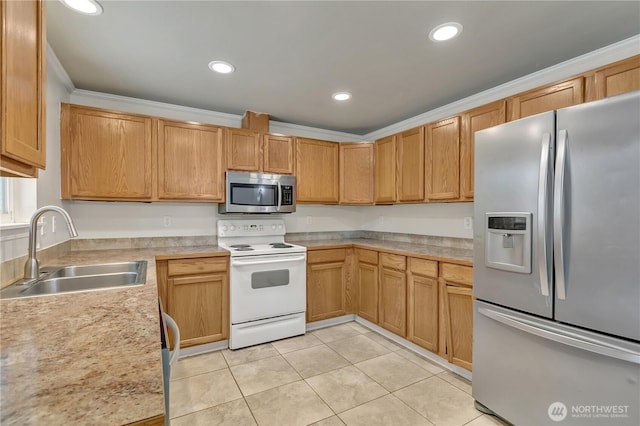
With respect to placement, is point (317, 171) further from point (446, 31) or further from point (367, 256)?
point (446, 31)

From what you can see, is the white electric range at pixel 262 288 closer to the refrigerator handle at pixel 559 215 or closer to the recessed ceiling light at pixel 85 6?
the recessed ceiling light at pixel 85 6

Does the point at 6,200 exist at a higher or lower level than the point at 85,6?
lower

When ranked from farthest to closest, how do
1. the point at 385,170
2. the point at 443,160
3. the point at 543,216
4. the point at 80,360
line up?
the point at 385,170 < the point at 443,160 < the point at 543,216 < the point at 80,360

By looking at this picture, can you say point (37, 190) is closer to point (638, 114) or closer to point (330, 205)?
point (330, 205)

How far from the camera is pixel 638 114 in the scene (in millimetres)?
1263

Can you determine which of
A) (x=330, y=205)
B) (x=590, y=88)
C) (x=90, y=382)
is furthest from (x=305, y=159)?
(x=90, y=382)

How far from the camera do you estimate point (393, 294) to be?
2.92m

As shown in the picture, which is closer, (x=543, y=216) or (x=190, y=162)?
(x=543, y=216)

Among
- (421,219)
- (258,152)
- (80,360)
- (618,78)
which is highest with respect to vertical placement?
(618,78)

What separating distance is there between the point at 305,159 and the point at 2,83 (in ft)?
8.92

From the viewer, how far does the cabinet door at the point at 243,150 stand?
303cm

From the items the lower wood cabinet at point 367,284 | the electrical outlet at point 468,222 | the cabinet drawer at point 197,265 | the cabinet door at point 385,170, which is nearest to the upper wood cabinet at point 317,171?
the cabinet door at point 385,170

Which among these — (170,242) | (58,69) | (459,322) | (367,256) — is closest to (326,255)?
(367,256)

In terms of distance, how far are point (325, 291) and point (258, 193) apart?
1311 millimetres
